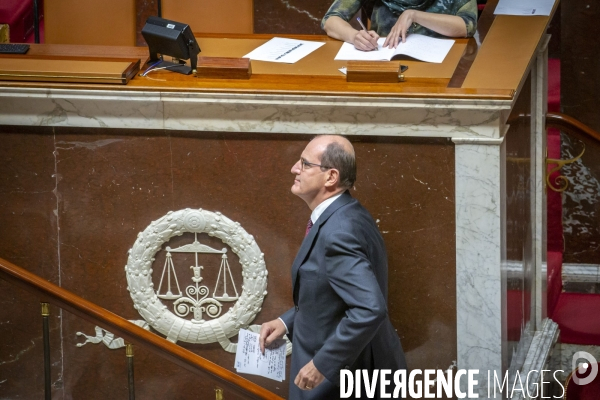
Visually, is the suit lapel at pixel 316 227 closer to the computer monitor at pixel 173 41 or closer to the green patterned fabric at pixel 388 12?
the computer monitor at pixel 173 41

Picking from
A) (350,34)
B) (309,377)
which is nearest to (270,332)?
(309,377)

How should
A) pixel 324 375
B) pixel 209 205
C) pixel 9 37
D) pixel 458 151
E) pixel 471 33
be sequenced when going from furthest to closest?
pixel 9 37, pixel 471 33, pixel 209 205, pixel 458 151, pixel 324 375

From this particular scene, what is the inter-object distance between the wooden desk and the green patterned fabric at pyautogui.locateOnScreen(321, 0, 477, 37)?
0.31 meters

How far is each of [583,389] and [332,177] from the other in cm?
245

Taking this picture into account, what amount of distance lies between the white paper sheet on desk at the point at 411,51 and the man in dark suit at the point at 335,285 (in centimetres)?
78

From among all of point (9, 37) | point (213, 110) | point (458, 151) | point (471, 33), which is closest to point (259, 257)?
point (213, 110)

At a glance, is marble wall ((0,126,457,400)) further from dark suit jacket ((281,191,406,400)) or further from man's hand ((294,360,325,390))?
man's hand ((294,360,325,390))

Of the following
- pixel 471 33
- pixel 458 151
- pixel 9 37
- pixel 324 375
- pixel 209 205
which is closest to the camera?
pixel 324 375

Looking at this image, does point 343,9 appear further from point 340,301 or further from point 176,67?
point 340,301

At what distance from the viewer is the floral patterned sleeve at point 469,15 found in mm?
4246

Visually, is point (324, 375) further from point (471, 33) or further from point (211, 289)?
point (471, 33)

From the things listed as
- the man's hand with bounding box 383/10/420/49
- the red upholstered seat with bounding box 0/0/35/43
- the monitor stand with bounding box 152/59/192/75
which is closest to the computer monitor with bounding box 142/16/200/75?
the monitor stand with bounding box 152/59/192/75

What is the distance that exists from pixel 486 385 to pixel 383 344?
22.4 inches

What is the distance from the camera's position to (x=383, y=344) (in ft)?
11.2
